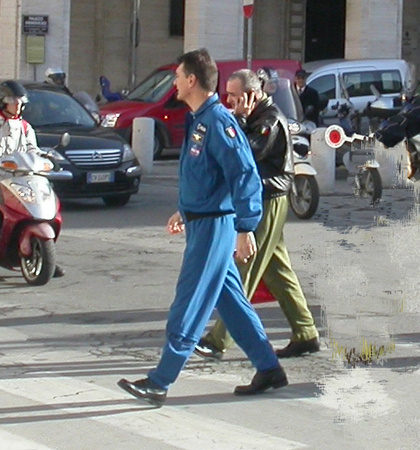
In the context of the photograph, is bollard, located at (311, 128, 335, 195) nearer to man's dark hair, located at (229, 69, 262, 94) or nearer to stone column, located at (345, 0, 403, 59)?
man's dark hair, located at (229, 69, 262, 94)

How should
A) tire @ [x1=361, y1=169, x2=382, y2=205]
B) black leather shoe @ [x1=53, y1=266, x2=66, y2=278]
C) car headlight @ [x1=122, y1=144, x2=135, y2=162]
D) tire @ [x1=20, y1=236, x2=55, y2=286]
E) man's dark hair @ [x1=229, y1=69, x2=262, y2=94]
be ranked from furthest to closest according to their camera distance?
tire @ [x1=361, y1=169, x2=382, y2=205], car headlight @ [x1=122, y1=144, x2=135, y2=162], black leather shoe @ [x1=53, y1=266, x2=66, y2=278], tire @ [x1=20, y1=236, x2=55, y2=286], man's dark hair @ [x1=229, y1=69, x2=262, y2=94]

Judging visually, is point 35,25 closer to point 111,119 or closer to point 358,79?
point 111,119

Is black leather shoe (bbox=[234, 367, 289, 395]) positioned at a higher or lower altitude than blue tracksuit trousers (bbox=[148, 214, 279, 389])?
lower

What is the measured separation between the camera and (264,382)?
7.59 meters

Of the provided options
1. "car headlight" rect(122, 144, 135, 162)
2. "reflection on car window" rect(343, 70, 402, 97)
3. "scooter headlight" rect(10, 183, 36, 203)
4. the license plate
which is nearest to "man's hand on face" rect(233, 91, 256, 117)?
"scooter headlight" rect(10, 183, 36, 203)

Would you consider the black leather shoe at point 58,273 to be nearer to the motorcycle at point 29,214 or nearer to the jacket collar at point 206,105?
the motorcycle at point 29,214

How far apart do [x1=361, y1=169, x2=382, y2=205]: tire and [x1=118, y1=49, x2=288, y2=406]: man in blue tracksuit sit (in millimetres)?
10637

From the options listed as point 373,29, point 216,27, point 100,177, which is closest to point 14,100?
point 100,177

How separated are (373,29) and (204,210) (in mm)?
26883

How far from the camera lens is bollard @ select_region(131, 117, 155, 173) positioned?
2209cm

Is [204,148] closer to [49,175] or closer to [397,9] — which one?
[49,175]

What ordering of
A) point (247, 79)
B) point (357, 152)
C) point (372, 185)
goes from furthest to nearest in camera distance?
point (357, 152) → point (372, 185) → point (247, 79)

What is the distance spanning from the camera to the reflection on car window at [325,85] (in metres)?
27.1

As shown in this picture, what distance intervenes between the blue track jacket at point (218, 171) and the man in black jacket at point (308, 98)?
52.3 ft
